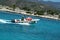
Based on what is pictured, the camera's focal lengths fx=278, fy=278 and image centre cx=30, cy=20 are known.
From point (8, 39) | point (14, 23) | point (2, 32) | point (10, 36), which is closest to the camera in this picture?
point (8, 39)

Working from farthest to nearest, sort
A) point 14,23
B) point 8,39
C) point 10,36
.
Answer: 1. point 14,23
2. point 10,36
3. point 8,39

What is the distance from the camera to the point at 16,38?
28.1 metres

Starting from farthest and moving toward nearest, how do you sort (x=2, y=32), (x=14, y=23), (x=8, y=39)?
(x=14, y=23)
(x=2, y=32)
(x=8, y=39)

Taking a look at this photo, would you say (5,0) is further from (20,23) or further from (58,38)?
(58,38)

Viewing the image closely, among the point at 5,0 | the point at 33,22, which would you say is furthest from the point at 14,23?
the point at 5,0

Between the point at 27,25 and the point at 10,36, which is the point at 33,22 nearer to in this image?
the point at 27,25

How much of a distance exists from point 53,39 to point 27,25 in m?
11.2

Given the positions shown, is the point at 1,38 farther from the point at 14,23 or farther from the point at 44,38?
the point at 14,23

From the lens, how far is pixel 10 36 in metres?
28.8

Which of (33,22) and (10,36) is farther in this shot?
(33,22)

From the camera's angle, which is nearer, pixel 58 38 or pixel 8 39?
pixel 8 39

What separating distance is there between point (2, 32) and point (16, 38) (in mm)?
3485

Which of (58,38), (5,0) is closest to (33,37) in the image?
(58,38)

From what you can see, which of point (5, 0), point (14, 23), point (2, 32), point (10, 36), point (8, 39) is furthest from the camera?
point (5, 0)
